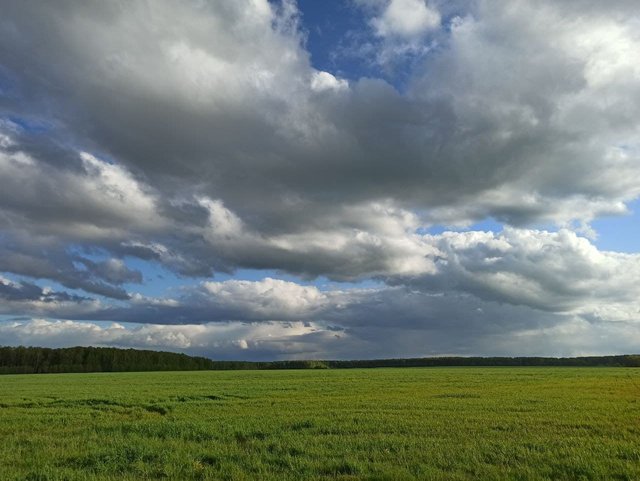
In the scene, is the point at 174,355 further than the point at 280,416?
Yes

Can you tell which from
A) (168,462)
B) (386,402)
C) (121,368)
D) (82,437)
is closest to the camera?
(168,462)

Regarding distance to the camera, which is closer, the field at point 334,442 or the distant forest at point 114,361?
the field at point 334,442

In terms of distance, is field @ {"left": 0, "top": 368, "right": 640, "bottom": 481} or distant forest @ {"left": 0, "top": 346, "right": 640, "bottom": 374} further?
distant forest @ {"left": 0, "top": 346, "right": 640, "bottom": 374}

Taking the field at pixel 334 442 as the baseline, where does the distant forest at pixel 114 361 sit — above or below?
above

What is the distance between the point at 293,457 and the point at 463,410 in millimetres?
13991

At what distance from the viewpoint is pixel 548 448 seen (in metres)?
15.3

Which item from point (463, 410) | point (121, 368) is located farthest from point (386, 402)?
point (121, 368)

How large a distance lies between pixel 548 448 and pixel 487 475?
4.41 meters

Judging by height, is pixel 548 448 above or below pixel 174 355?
below

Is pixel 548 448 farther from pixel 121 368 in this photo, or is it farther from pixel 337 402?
pixel 121 368

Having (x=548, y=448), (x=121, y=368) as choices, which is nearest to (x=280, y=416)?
(x=548, y=448)

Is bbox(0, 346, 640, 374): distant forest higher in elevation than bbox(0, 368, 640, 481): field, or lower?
higher

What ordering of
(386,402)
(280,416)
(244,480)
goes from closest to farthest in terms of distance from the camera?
(244,480) < (280,416) < (386,402)

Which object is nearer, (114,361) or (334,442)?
(334,442)
